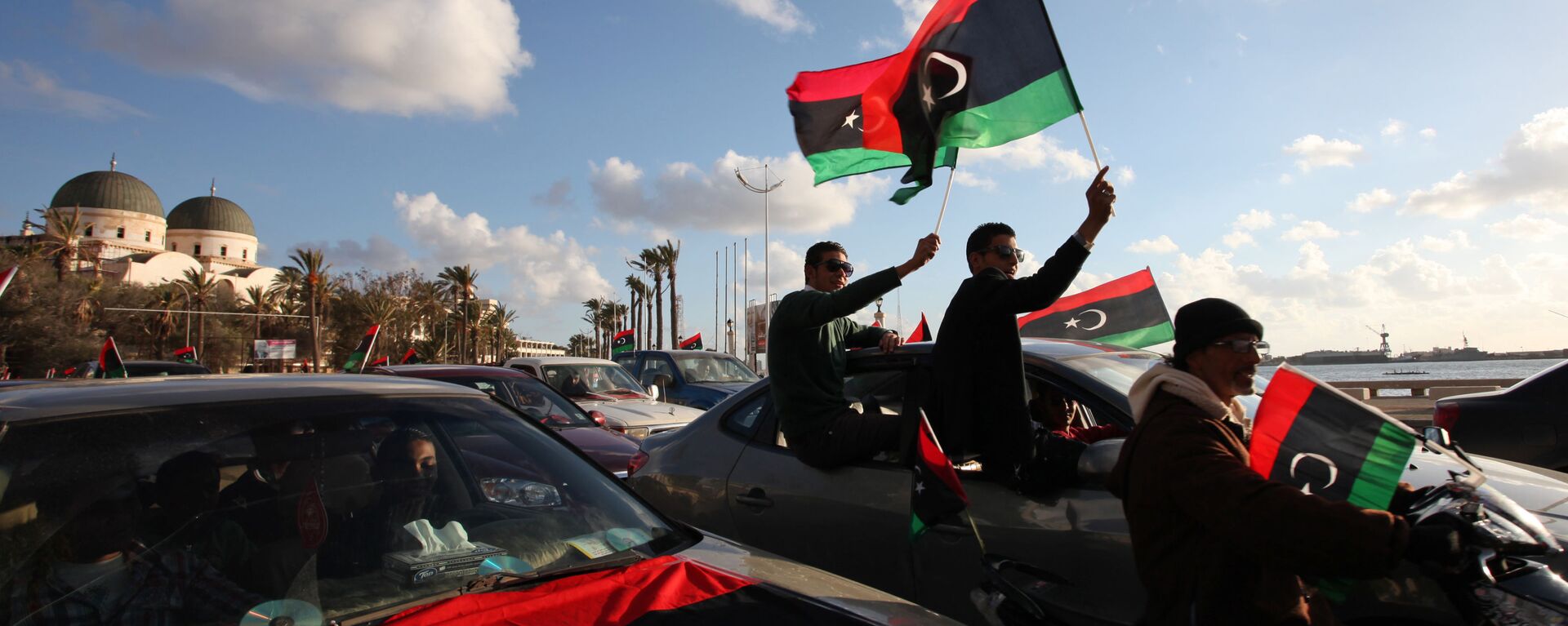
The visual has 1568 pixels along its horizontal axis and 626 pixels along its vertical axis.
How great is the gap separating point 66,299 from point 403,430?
203 ft

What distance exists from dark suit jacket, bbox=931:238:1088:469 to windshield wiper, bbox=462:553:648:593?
135cm

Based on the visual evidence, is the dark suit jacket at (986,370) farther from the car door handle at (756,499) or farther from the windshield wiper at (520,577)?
the windshield wiper at (520,577)

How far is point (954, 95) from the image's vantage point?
462 centimetres

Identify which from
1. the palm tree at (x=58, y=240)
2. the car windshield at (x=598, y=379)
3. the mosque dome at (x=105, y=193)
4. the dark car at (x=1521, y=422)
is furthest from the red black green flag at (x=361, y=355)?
the mosque dome at (x=105, y=193)

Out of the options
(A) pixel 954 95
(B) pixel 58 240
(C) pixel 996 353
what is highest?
(B) pixel 58 240

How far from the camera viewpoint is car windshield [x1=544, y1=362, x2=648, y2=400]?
1190cm

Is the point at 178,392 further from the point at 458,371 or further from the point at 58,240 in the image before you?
the point at 58,240

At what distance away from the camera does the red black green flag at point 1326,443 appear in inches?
74.1

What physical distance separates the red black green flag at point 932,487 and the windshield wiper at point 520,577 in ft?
3.04

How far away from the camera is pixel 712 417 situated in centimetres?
445

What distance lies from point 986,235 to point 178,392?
2.62m

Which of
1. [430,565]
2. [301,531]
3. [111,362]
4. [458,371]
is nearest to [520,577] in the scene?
[430,565]

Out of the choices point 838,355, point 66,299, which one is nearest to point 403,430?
point 838,355

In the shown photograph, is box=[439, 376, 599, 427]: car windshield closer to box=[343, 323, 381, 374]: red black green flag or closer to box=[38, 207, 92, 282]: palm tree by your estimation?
box=[343, 323, 381, 374]: red black green flag
